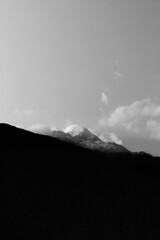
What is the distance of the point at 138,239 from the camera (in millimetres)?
31719

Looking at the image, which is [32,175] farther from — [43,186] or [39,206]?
[39,206]

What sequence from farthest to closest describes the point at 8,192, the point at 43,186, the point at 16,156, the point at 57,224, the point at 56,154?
the point at 56,154
the point at 16,156
the point at 43,186
the point at 8,192
the point at 57,224

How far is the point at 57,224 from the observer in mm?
29141

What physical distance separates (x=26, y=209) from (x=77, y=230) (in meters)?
4.80

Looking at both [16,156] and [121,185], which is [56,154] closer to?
[16,156]

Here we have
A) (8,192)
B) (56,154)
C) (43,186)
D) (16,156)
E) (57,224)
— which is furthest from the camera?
(56,154)

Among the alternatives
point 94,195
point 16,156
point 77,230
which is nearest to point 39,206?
point 77,230

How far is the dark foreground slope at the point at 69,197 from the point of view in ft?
93.2

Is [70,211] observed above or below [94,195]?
below

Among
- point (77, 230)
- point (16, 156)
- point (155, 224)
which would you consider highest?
point (16, 156)

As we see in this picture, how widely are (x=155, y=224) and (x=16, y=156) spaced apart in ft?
55.3

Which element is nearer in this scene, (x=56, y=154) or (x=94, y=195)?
(x=94, y=195)

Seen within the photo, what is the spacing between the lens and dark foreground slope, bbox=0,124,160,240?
28406 mm

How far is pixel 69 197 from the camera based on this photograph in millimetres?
33812
